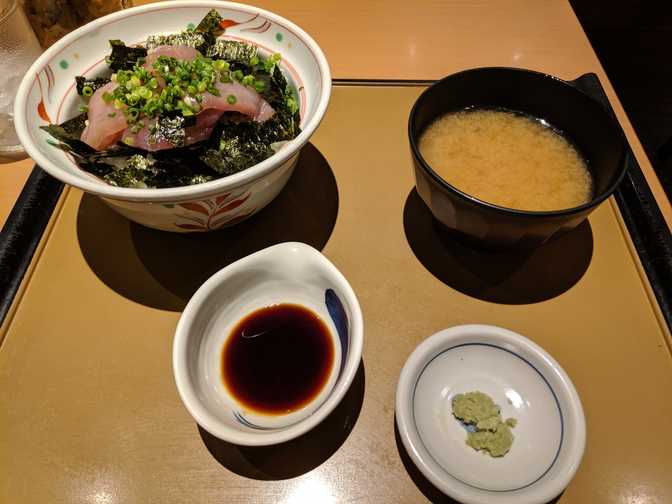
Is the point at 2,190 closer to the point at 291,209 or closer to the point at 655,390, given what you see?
the point at 291,209

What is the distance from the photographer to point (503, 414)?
1135mm

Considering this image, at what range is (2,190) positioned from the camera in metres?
1.55

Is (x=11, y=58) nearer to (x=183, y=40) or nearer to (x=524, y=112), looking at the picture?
(x=183, y=40)

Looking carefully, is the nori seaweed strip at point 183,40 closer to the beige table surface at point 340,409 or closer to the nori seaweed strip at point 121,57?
the nori seaweed strip at point 121,57

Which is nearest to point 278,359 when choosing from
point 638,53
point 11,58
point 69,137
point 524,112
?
point 69,137

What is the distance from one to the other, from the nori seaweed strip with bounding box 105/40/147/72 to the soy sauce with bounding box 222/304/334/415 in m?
0.88

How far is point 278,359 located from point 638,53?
3.89 m

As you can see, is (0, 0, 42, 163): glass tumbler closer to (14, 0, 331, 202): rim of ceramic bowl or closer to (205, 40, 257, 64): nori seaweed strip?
(14, 0, 331, 202): rim of ceramic bowl

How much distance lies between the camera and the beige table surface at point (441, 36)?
2.01m

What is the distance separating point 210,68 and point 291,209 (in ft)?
1.61

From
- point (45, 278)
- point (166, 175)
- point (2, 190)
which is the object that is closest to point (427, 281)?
point (166, 175)

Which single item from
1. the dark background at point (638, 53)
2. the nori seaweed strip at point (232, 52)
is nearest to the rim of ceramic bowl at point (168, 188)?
the nori seaweed strip at point (232, 52)

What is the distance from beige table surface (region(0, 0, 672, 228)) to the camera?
2.01 meters

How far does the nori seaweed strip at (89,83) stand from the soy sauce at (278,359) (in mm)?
849
